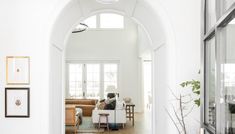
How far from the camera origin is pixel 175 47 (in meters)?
3.54

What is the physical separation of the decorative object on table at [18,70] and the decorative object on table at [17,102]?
3.9 inches

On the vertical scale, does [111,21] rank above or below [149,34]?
above

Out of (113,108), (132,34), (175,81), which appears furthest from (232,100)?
(132,34)

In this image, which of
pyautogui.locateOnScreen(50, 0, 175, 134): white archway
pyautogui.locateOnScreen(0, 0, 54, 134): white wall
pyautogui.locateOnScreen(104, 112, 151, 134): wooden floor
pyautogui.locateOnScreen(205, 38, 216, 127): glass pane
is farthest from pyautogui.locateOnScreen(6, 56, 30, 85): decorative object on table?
pyautogui.locateOnScreen(104, 112, 151, 134): wooden floor

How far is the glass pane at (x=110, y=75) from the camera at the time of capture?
560 inches

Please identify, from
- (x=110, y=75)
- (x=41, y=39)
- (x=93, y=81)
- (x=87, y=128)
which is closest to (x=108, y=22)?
(x=110, y=75)

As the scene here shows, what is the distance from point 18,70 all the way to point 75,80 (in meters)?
10.8

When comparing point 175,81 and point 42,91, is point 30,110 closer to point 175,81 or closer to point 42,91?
point 42,91

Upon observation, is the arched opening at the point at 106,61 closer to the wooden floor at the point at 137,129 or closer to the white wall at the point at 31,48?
the wooden floor at the point at 137,129

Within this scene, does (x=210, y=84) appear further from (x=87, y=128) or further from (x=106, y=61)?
(x=106, y=61)

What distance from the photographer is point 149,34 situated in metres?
4.79

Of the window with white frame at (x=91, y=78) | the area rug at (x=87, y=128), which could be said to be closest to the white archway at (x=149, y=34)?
the area rug at (x=87, y=128)

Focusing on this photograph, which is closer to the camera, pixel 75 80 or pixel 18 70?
pixel 18 70

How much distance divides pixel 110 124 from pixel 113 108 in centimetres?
54
